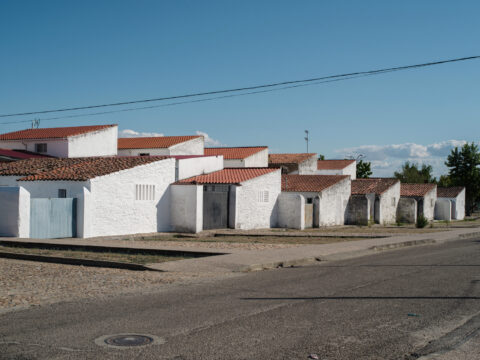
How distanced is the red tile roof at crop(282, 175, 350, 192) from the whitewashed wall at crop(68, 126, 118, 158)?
45.0 ft

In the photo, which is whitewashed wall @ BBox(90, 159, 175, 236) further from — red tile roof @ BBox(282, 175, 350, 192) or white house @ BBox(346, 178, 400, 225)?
white house @ BBox(346, 178, 400, 225)

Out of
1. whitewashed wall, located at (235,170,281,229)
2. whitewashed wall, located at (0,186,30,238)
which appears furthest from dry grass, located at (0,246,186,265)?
whitewashed wall, located at (235,170,281,229)

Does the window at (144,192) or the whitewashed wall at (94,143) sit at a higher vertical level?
the whitewashed wall at (94,143)

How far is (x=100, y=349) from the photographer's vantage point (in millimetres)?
6766

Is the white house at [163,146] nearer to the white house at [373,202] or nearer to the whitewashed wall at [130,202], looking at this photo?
the white house at [373,202]

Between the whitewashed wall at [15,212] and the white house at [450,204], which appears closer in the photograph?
the whitewashed wall at [15,212]

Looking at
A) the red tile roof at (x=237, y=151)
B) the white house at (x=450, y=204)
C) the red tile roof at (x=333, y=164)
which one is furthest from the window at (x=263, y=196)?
the white house at (x=450, y=204)

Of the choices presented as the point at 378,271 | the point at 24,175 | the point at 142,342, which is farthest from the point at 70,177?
the point at 142,342

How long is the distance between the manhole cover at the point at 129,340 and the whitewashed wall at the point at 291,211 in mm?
29399

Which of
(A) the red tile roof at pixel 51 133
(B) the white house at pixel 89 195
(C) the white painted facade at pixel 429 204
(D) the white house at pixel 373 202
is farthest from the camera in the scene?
(C) the white painted facade at pixel 429 204

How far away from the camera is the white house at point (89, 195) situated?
23250mm

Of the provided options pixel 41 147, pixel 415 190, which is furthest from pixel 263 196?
pixel 415 190

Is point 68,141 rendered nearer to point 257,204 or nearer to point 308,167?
point 257,204

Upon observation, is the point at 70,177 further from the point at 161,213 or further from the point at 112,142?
the point at 112,142
